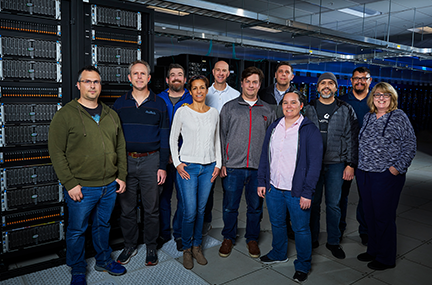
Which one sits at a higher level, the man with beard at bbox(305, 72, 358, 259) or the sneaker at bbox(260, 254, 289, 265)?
the man with beard at bbox(305, 72, 358, 259)

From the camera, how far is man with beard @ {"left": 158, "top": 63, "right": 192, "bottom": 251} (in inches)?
120

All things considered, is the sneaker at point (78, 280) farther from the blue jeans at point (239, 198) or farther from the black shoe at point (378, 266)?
the black shoe at point (378, 266)

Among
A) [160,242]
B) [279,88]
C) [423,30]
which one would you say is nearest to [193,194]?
[160,242]

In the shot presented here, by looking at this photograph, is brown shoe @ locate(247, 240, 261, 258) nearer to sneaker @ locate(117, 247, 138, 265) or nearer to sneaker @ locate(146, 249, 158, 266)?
sneaker @ locate(146, 249, 158, 266)

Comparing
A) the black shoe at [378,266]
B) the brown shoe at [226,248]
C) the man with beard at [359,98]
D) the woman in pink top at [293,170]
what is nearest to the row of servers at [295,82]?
the man with beard at [359,98]

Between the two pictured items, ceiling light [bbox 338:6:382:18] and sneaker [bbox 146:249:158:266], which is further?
ceiling light [bbox 338:6:382:18]

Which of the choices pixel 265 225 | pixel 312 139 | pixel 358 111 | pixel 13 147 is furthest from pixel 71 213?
pixel 358 111

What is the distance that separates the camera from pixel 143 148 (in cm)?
272

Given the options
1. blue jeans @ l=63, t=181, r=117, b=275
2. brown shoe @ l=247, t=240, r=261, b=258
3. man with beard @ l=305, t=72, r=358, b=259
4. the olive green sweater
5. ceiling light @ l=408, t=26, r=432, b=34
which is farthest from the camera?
ceiling light @ l=408, t=26, r=432, b=34

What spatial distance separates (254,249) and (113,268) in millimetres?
1243

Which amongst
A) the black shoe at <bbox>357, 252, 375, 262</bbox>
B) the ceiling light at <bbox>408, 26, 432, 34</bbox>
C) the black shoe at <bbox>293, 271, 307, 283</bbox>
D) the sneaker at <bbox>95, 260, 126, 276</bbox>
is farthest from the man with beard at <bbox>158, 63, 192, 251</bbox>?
the ceiling light at <bbox>408, 26, 432, 34</bbox>

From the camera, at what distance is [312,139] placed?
97.5 inches

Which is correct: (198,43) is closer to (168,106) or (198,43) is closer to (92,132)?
(168,106)

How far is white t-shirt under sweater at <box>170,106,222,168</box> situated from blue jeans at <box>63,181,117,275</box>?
0.60 m
